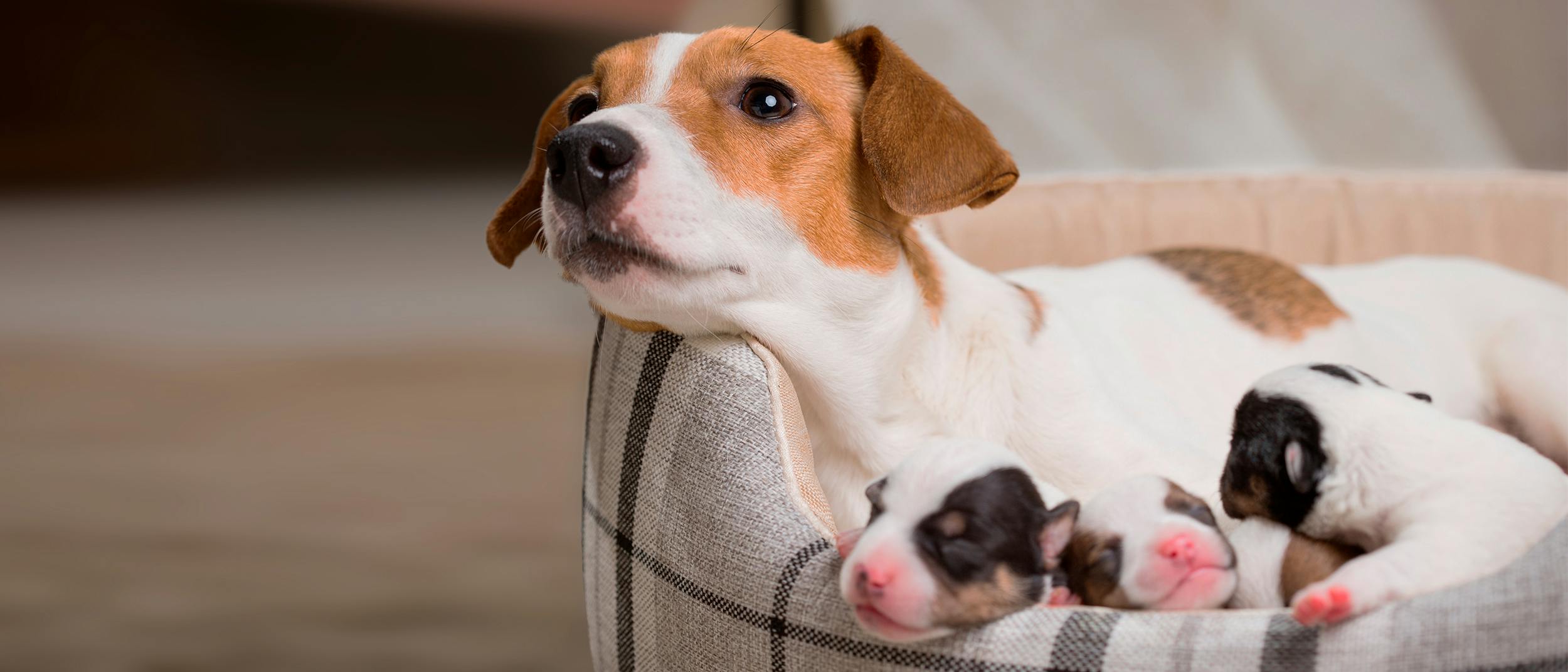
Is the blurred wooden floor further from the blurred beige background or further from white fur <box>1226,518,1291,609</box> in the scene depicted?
white fur <box>1226,518,1291,609</box>

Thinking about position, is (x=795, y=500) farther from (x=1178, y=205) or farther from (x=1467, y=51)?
(x=1467, y=51)

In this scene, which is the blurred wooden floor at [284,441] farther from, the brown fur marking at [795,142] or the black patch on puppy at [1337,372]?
the black patch on puppy at [1337,372]

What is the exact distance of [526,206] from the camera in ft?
6.07

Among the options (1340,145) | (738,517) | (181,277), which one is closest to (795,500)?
(738,517)

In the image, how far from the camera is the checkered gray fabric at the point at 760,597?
41.0 inches

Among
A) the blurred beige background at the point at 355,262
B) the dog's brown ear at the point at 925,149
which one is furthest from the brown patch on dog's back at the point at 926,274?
the blurred beige background at the point at 355,262

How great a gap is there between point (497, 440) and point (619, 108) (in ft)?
6.77

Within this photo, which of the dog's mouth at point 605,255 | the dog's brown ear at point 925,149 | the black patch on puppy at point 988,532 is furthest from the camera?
the dog's brown ear at point 925,149

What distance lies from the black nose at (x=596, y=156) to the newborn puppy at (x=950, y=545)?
1.55 ft

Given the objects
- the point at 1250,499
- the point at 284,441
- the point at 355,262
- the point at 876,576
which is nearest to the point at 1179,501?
the point at 1250,499

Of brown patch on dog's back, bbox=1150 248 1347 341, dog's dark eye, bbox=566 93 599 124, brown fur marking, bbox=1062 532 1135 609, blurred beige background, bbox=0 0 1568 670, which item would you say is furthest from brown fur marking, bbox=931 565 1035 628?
blurred beige background, bbox=0 0 1568 670

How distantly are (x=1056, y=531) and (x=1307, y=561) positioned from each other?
1.00ft

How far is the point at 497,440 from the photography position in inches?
131

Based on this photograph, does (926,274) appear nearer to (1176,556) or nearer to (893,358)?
(893,358)
